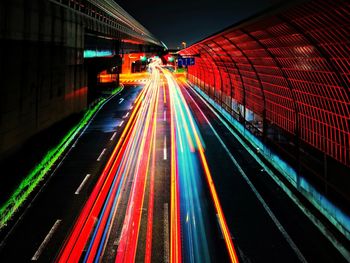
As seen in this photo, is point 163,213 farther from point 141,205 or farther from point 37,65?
point 37,65

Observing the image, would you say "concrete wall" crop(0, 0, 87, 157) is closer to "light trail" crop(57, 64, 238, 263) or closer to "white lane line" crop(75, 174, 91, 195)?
"white lane line" crop(75, 174, 91, 195)

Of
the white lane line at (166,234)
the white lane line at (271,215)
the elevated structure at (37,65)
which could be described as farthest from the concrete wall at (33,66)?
the white lane line at (271,215)

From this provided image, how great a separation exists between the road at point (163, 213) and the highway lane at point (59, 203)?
0.11ft

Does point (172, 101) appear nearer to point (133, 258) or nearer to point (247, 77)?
point (247, 77)

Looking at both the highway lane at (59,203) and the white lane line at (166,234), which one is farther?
the highway lane at (59,203)

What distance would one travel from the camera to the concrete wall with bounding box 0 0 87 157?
10742 millimetres

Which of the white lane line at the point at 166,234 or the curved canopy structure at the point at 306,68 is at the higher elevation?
the curved canopy structure at the point at 306,68

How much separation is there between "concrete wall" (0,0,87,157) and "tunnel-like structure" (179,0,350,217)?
8.63 meters

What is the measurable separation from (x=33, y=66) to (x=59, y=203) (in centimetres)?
628

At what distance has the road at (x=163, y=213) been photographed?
8055 millimetres

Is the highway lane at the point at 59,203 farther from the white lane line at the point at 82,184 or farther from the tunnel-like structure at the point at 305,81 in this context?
the tunnel-like structure at the point at 305,81

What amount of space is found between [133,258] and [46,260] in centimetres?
224

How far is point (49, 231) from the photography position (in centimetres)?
923

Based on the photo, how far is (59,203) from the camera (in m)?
11.1
